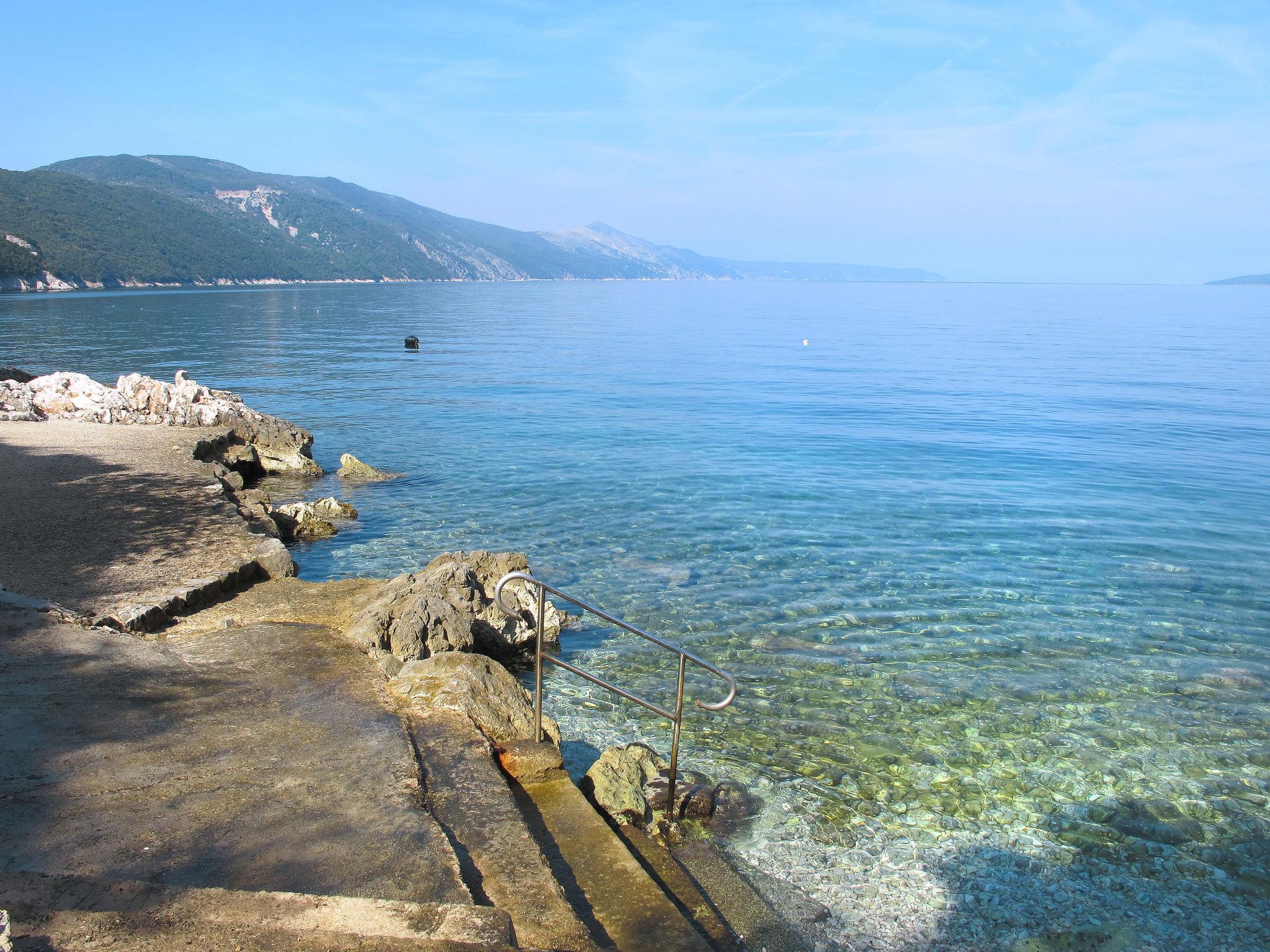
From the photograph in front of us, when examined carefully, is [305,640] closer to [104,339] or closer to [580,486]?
[580,486]

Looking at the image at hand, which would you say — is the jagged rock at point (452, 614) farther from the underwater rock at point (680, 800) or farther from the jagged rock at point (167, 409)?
the jagged rock at point (167, 409)

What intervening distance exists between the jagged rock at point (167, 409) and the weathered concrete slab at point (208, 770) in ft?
35.7

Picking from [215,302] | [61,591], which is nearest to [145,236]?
[215,302]

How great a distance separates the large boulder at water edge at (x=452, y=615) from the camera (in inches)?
294

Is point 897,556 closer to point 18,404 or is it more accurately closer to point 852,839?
point 852,839

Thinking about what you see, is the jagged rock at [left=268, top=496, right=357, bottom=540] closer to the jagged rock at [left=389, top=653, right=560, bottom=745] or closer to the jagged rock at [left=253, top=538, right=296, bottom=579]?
the jagged rock at [left=253, top=538, right=296, bottom=579]

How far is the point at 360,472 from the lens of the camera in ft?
55.1

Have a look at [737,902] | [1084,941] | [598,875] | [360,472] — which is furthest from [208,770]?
[360,472]

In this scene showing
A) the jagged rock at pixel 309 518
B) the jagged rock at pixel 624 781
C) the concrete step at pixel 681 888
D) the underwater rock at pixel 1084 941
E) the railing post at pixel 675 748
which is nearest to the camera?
the concrete step at pixel 681 888

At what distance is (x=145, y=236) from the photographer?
14188cm

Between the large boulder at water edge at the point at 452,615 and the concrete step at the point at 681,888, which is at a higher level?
the large boulder at water edge at the point at 452,615

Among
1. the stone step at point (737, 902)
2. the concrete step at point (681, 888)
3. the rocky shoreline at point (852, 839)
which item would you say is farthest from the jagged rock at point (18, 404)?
the stone step at point (737, 902)

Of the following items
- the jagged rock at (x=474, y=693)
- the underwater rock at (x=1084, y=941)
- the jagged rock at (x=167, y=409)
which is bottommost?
the underwater rock at (x=1084, y=941)

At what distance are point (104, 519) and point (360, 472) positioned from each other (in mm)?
6614
